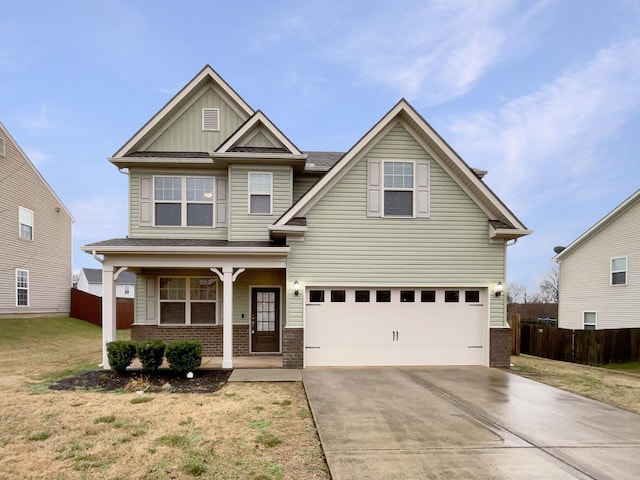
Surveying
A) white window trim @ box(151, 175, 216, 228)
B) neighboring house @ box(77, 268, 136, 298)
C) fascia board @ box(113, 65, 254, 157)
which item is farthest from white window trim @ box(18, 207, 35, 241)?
neighboring house @ box(77, 268, 136, 298)

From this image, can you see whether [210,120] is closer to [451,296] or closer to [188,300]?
[188,300]

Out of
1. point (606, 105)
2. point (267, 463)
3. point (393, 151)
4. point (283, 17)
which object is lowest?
point (267, 463)

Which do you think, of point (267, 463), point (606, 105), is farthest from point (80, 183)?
point (267, 463)

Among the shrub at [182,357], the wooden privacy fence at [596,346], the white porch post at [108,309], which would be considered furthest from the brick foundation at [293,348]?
the wooden privacy fence at [596,346]

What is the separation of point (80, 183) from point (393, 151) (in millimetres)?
142605

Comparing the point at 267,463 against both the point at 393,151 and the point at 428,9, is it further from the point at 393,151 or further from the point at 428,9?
the point at 428,9

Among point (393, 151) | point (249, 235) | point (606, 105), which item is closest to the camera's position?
point (393, 151)

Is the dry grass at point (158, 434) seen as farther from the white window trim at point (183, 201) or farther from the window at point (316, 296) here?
the white window trim at point (183, 201)

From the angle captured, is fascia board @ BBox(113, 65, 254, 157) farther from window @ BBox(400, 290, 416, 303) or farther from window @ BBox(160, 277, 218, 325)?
window @ BBox(400, 290, 416, 303)

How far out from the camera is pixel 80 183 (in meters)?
130

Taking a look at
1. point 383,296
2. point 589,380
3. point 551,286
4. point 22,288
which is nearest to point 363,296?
point 383,296

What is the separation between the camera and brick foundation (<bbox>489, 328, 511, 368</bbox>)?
11.7 meters

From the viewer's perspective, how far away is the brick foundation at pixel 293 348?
36.4 feet

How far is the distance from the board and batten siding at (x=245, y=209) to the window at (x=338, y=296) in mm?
2706
